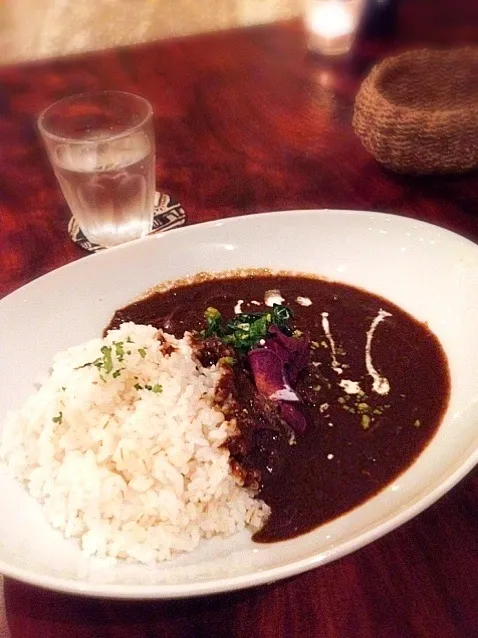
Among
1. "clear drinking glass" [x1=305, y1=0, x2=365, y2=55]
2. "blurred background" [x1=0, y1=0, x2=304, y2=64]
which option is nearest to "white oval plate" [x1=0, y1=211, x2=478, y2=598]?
"clear drinking glass" [x1=305, y1=0, x2=365, y2=55]

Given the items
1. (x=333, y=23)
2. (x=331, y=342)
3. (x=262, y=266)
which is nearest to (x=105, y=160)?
(x=262, y=266)

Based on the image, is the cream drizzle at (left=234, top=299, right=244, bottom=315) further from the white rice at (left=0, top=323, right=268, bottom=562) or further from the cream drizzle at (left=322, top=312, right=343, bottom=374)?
the white rice at (left=0, top=323, right=268, bottom=562)

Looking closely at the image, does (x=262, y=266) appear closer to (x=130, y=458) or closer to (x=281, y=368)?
(x=281, y=368)

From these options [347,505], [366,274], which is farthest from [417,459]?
[366,274]

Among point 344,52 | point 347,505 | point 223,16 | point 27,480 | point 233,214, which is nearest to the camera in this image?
point 347,505

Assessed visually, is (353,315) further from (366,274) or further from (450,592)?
(450,592)

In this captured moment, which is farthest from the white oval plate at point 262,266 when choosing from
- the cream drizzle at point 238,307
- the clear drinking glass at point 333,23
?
the clear drinking glass at point 333,23
